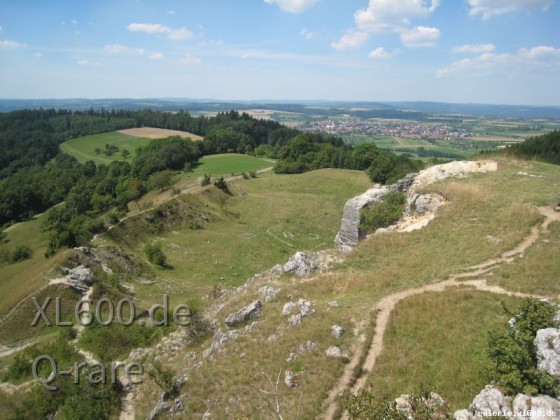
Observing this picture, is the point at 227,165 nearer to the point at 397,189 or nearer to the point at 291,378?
the point at 397,189

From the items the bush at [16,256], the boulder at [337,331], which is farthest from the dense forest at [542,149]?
the bush at [16,256]

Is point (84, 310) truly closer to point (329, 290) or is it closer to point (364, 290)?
point (329, 290)

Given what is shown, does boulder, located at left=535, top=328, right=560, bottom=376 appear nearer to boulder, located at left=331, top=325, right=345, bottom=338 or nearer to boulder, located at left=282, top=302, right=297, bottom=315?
boulder, located at left=331, top=325, right=345, bottom=338

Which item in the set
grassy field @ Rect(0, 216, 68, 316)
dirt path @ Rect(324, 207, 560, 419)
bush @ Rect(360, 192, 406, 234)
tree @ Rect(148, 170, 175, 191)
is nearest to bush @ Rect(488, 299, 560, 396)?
dirt path @ Rect(324, 207, 560, 419)

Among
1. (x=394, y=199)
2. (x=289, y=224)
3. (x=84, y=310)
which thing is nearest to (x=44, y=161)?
(x=289, y=224)

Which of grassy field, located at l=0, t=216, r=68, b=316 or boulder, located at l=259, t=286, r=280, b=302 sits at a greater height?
boulder, located at l=259, t=286, r=280, b=302

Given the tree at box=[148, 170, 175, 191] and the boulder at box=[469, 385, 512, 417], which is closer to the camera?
the boulder at box=[469, 385, 512, 417]

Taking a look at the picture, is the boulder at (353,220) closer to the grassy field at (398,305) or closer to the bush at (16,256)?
the grassy field at (398,305)
